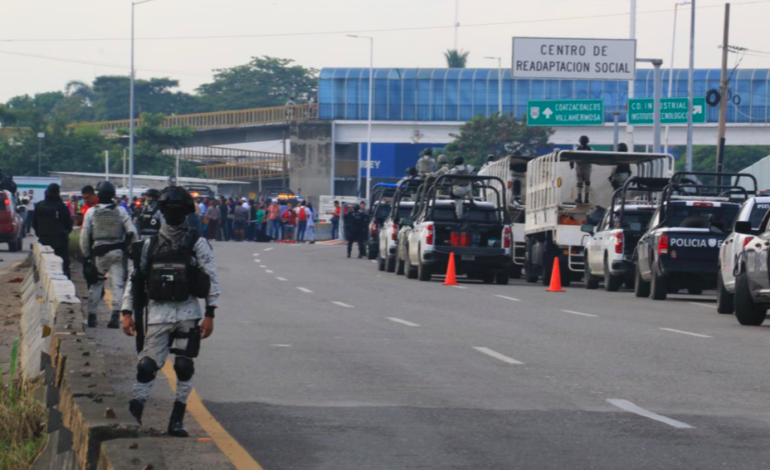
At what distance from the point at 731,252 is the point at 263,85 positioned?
384 feet

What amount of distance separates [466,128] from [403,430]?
78075 mm

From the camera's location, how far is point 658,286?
24.8 m

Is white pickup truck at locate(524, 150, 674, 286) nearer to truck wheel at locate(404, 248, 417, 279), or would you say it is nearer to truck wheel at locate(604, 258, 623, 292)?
truck wheel at locate(604, 258, 623, 292)

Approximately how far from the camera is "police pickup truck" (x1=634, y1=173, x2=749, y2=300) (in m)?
24.1

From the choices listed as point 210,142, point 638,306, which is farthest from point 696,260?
point 210,142

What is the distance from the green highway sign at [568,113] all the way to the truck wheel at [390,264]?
16311 mm

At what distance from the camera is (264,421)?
390 inches

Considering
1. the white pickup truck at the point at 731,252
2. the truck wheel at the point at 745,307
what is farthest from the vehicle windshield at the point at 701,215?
the truck wheel at the point at 745,307

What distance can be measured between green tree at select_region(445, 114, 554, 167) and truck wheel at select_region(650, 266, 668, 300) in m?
61.2

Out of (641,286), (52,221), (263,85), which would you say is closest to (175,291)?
(52,221)

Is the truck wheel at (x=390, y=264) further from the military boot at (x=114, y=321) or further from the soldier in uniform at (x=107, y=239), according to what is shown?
the soldier in uniform at (x=107, y=239)

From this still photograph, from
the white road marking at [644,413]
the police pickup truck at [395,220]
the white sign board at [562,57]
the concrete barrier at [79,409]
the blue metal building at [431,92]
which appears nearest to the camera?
the concrete barrier at [79,409]

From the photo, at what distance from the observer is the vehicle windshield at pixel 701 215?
2494 centimetres

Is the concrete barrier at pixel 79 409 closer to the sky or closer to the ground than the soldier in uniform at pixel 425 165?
closer to the ground
